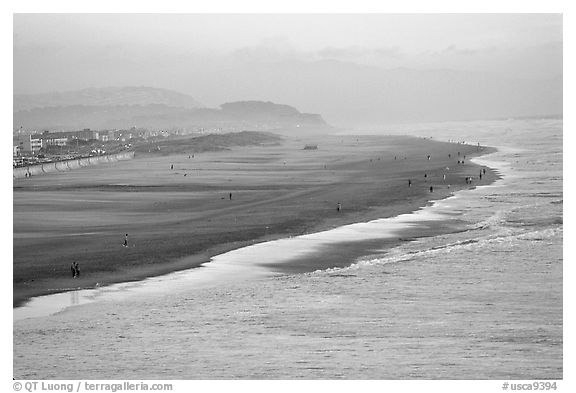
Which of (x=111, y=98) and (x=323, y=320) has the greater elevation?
(x=111, y=98)

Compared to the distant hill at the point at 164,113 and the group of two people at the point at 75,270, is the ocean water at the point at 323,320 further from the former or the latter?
the distant hill at the point at 164,113

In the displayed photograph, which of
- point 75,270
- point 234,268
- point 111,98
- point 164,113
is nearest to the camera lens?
point 75,270

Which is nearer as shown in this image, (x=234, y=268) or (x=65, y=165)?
(x=234, y=268)

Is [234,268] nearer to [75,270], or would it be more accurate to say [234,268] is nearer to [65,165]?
[75,270]

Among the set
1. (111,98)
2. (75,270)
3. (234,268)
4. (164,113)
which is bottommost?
(234,268)

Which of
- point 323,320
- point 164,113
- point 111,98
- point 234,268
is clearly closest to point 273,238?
point 234,268

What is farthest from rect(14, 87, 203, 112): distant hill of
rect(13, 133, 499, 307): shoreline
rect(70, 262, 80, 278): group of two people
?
rect(13, 133, 499, 307): shoreline
